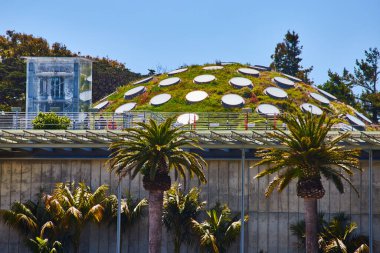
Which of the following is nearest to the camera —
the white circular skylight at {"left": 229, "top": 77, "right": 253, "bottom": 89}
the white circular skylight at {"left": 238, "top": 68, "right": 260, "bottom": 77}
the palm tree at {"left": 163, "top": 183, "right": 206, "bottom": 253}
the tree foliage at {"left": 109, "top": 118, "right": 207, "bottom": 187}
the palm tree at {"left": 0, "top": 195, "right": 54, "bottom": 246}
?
the tree foliage at {"left": 109, "top": 118, "right": 207, "bottom": 187}

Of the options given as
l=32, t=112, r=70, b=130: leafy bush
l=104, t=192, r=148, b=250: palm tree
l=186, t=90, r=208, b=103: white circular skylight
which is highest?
l=186, t=90, r=208, b=103: white circular skylight

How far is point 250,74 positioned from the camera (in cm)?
7838

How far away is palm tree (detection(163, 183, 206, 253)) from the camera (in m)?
49.4

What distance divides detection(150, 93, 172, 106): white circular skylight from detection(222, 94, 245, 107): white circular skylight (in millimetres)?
4629

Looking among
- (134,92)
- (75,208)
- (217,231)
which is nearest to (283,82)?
(134,92)

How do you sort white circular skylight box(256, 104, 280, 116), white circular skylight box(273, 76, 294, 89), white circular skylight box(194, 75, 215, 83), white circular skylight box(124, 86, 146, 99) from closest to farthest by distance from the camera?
white circular skylight box(256, 104, 280, 116)
white circular skylight box(124, 86, 146, 99)
white circular skylight box(194, 75, 215, 83)
white circular skylight box(273, 76, 294, 89)

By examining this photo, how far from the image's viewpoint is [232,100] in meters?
70.9

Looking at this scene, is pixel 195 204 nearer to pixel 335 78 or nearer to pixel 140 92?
pixel 140 92

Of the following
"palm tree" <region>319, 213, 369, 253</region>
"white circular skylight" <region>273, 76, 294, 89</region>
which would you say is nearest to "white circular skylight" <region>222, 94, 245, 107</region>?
"white circular skylight" <region>273, 76, 294, 89</region>

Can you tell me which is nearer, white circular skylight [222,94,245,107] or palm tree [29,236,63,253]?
palm tree [29,236,63,253]

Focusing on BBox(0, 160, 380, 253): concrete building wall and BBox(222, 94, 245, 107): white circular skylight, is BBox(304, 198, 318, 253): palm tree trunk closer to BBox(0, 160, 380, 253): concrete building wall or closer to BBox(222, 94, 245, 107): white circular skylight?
BBox(0, 160, 380, 253): concrete building wall

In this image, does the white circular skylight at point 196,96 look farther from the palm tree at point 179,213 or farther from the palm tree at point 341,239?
the palm tree at point 341,239

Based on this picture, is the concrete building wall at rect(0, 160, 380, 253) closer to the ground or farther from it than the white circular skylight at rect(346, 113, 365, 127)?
closer to the ground

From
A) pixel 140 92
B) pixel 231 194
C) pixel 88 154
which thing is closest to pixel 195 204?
pixel 231 194
